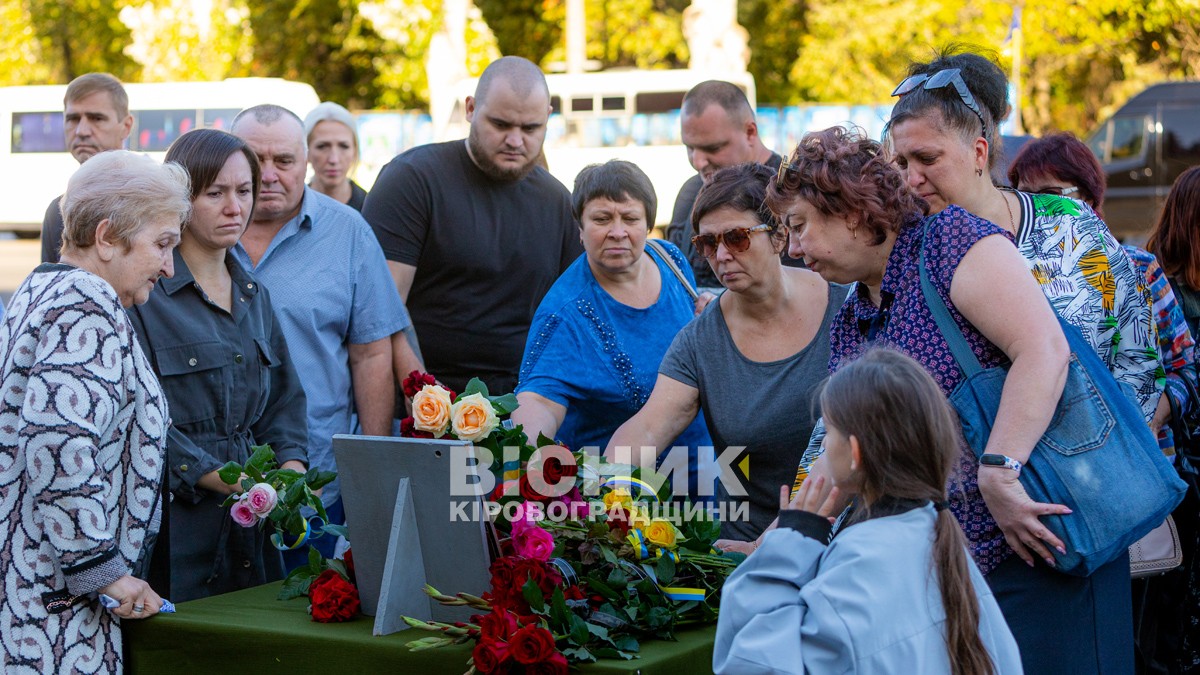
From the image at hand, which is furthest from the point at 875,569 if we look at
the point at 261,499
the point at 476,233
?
the point at 476,233

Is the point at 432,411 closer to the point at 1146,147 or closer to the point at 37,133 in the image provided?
the point at 1146,147

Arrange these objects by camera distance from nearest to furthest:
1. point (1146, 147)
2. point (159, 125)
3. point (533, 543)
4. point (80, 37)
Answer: point (533, 543), point (1146, 147), point (159, 125), point (80, 37)

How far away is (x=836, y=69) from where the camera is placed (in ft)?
73.0

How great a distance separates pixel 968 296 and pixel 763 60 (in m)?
A: 23.5

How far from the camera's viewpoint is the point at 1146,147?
16750 mm

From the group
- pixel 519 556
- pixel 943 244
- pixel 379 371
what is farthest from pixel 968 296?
pixel 379 371

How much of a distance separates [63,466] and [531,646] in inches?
41.3

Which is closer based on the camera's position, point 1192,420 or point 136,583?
point 136,583

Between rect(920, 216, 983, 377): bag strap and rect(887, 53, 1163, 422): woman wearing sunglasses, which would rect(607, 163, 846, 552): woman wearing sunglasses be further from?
rect(920, 216, 983, 377): bag strap

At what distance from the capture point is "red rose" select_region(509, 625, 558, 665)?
7.45ft

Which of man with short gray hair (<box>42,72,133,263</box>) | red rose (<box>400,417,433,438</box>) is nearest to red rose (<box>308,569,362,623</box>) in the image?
red rose (<box>400,417,433,438</box>)

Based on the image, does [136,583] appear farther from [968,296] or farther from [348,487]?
[968,296]

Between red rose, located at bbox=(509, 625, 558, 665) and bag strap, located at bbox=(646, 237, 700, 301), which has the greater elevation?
bag strap, located at bbox=(646, 237, 700, 301)

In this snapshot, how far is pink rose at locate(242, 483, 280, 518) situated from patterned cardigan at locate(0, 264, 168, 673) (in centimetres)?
27
